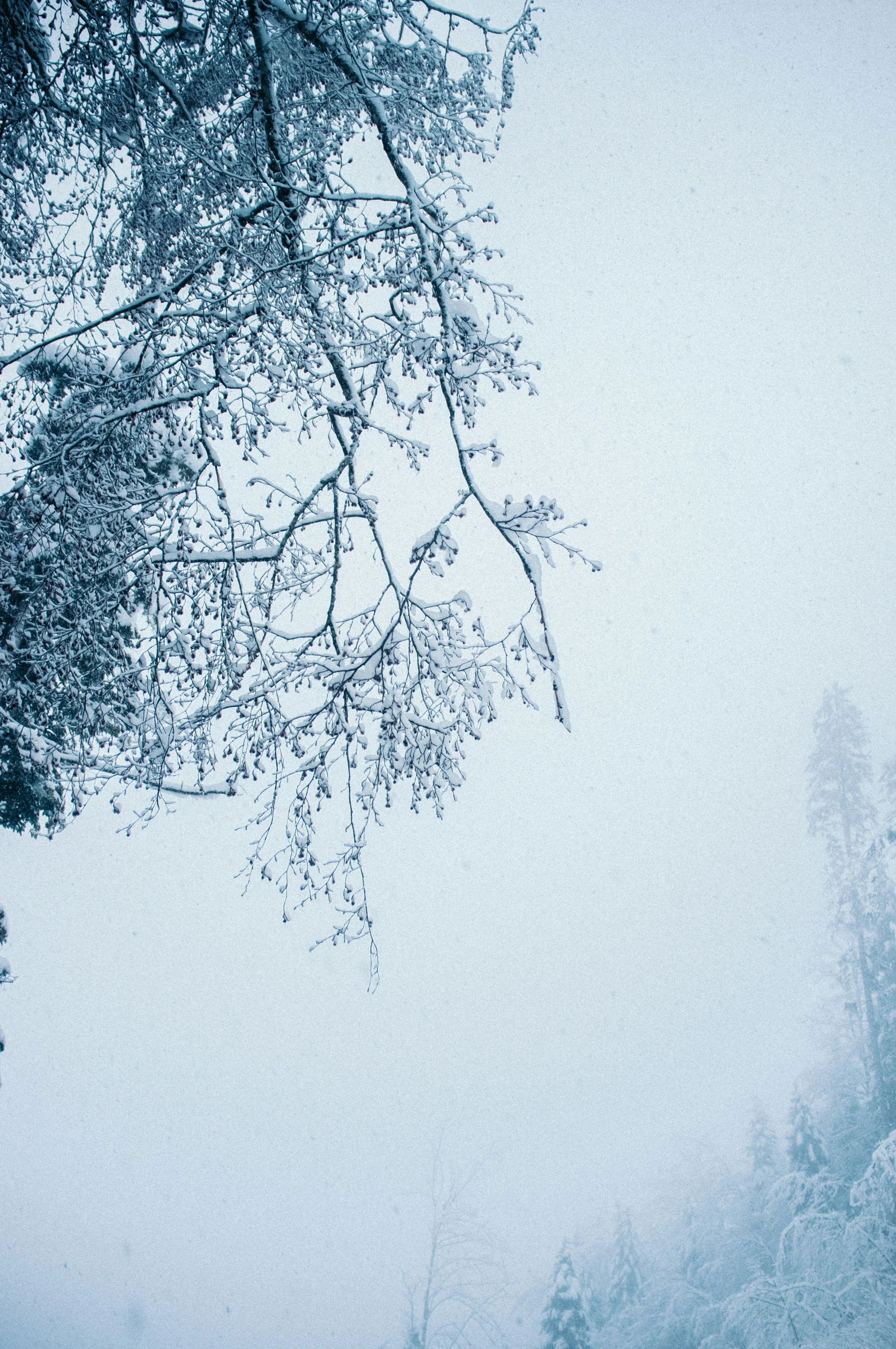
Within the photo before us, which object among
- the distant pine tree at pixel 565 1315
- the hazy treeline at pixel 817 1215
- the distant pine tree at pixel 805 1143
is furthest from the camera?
the distant pine tree at pixel 565 1315

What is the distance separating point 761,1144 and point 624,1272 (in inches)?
250

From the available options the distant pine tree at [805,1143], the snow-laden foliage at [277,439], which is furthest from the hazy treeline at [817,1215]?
the snow-laden foliage at [277,439]

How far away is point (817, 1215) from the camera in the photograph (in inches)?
669

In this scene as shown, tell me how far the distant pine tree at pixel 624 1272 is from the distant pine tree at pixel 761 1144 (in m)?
5.00

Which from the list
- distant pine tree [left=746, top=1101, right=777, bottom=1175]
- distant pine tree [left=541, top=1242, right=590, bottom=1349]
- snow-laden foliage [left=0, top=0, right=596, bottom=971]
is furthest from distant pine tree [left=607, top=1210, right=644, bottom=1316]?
snow-laden foliage [left=0, top=0, right=596, bottom=971]

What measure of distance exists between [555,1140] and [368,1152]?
12.2m

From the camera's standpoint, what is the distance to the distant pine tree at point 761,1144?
80.1 feet

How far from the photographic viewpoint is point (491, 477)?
12.3 feet

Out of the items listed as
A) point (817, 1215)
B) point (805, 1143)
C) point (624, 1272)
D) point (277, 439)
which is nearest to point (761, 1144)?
point (805, 1143)

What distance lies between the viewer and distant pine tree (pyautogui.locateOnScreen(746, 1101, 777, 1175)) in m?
24.4

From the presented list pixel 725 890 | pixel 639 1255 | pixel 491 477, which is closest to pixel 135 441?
pixel 491 477

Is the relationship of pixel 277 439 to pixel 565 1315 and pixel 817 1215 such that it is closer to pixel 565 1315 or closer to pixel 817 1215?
pixel 817 1215

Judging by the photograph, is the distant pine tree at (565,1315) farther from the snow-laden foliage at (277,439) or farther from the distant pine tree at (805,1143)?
the snow-laden foliage at (277,439)

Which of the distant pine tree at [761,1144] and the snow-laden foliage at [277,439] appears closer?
the snow-laden foliage at [277,439]
